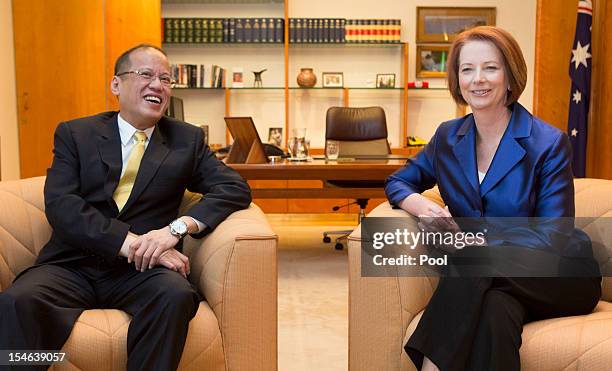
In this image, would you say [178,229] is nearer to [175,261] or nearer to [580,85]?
[175,261]

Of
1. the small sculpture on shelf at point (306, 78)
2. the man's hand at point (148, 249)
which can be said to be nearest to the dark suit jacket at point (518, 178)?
the man's hand at point (148, 249)

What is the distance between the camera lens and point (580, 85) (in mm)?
4164

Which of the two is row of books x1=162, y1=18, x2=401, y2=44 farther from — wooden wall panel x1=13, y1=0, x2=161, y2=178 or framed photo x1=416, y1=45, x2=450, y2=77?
wooden wall panel x1=13, y1=0, x2=161, y2=178

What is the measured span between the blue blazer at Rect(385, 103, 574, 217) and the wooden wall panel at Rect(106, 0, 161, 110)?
11.9 ft

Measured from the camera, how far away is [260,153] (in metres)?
4.20

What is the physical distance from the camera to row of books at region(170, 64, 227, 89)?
21.7 feet

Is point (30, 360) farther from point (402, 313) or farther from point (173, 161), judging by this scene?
point (402, 313)

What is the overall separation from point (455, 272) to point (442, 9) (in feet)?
17.8

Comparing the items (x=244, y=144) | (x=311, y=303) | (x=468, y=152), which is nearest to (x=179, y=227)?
(x=468, y=152)

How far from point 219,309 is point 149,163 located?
0.58 m

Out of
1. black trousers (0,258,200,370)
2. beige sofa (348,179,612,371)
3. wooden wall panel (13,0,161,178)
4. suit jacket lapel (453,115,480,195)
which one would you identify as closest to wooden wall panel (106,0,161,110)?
wooden wall panel (13,0,161,178)

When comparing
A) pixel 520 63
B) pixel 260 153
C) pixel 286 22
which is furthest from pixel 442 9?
pixel 520 63

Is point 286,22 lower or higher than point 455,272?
higher

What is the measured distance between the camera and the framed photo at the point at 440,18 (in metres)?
6.75
